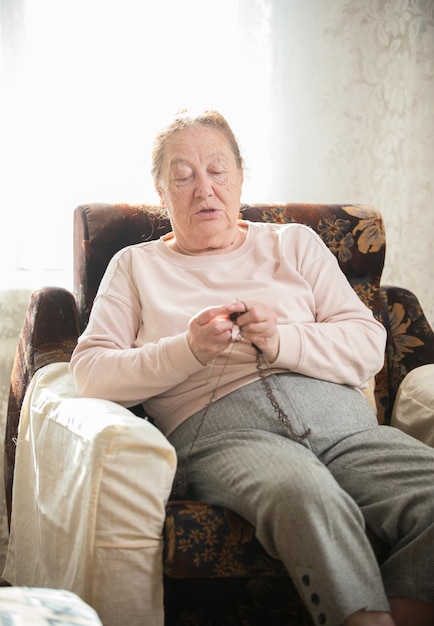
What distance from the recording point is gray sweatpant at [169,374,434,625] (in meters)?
1.18

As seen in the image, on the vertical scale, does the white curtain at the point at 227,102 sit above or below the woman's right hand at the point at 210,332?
above

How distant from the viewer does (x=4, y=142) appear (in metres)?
2.28

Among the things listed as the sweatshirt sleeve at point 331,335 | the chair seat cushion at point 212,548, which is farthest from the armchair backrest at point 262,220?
the chair seat cushion at point 212,548

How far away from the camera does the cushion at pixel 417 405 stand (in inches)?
66.6

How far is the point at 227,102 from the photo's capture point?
2426mm

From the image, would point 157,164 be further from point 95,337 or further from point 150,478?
point 150,478

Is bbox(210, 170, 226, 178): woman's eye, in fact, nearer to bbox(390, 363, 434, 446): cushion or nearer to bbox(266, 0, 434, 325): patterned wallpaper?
bbox(390, 363, 434, 446): cushion

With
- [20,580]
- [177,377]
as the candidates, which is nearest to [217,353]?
[177,377]

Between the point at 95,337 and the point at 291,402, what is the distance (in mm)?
414

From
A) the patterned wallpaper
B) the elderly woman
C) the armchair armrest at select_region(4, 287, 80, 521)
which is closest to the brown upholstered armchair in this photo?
the armchair armrest at select_region(4, 287, 80, 521)

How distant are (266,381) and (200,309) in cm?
22

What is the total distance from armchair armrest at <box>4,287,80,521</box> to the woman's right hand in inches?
18.4

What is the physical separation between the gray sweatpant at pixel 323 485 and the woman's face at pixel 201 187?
367 millimetres

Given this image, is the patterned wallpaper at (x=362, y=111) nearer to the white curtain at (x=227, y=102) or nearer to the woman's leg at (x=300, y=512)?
the white curtain at (x=227, y=102)
